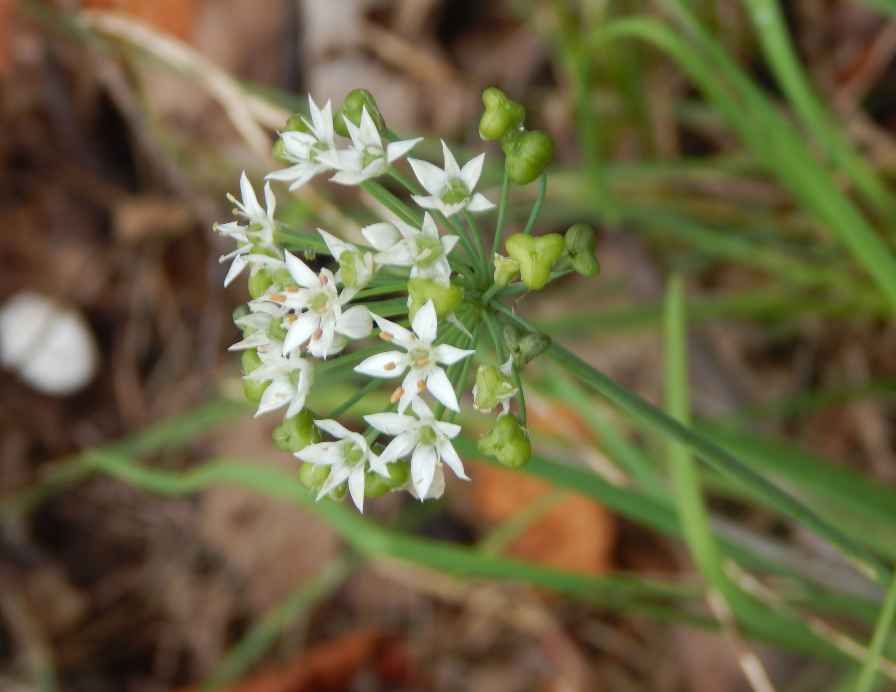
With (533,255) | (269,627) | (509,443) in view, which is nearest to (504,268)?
(533,255)

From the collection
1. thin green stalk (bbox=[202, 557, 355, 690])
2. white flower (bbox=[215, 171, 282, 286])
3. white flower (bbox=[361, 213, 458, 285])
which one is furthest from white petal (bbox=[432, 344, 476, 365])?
thin green stalk (bbox=[202, 557, 355, 690])

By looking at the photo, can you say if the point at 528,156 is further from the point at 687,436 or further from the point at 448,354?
the point at 687,436

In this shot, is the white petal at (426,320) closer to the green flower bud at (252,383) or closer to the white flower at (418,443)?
the white flower at (418,443)

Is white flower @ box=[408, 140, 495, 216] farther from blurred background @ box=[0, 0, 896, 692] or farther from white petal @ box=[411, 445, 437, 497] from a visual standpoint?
blurred background @ box=[0, 0, 896, 692]

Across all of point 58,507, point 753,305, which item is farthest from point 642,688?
point 58,507

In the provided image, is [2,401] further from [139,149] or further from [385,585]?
[385,585]

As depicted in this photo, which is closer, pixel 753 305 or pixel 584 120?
pixel 584 120

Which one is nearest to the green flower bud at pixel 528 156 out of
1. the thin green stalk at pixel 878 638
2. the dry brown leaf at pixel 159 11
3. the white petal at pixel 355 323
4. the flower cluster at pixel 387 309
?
the flower cluster at pixel 387 309

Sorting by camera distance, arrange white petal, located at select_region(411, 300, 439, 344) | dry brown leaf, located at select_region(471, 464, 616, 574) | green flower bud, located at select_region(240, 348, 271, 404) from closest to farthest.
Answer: white petal, located at select_region(411, 300, 439, 344) < green flower bud, located at select_region(240, 348, 271, 404) < dry brown leaf, located at select_region(471, 464, 616, 574)
